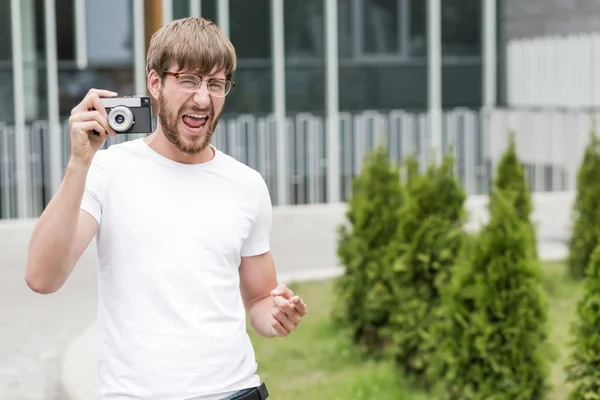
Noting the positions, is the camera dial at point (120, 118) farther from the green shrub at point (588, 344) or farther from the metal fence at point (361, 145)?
the metal fence at point (361, 145)

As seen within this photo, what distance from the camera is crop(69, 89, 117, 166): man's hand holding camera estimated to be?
96.4 inches

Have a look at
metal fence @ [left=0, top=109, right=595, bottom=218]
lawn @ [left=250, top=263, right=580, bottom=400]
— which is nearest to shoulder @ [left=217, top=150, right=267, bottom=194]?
lawn @ [left=250, top=263, right=580, bottom=400]

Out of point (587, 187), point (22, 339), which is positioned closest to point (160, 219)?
point (22, 339)

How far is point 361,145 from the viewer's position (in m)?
14.9

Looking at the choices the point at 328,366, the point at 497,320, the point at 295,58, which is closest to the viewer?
the point at 497,320

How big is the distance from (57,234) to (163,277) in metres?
0.25

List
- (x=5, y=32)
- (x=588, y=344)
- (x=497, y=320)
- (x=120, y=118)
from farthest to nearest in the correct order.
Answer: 1. (x=5, y=32)
2. (x=497, y=320)
3. (x=588, y=344)
4. (x=120, y=118)

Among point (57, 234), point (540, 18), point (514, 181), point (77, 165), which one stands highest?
point (540, 18)

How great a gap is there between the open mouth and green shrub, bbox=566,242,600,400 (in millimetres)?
2895

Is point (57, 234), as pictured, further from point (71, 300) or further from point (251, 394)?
point (71, 300)

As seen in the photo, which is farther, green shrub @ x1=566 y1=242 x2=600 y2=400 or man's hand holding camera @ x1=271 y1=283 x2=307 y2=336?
green shrub @ x1=566 y1=242 x2=600 y2=400

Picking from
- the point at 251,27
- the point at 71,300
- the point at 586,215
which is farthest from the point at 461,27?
the point at 71,300

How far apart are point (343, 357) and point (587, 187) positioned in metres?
3.37

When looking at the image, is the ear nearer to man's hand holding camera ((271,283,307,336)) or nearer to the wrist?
the wrist
